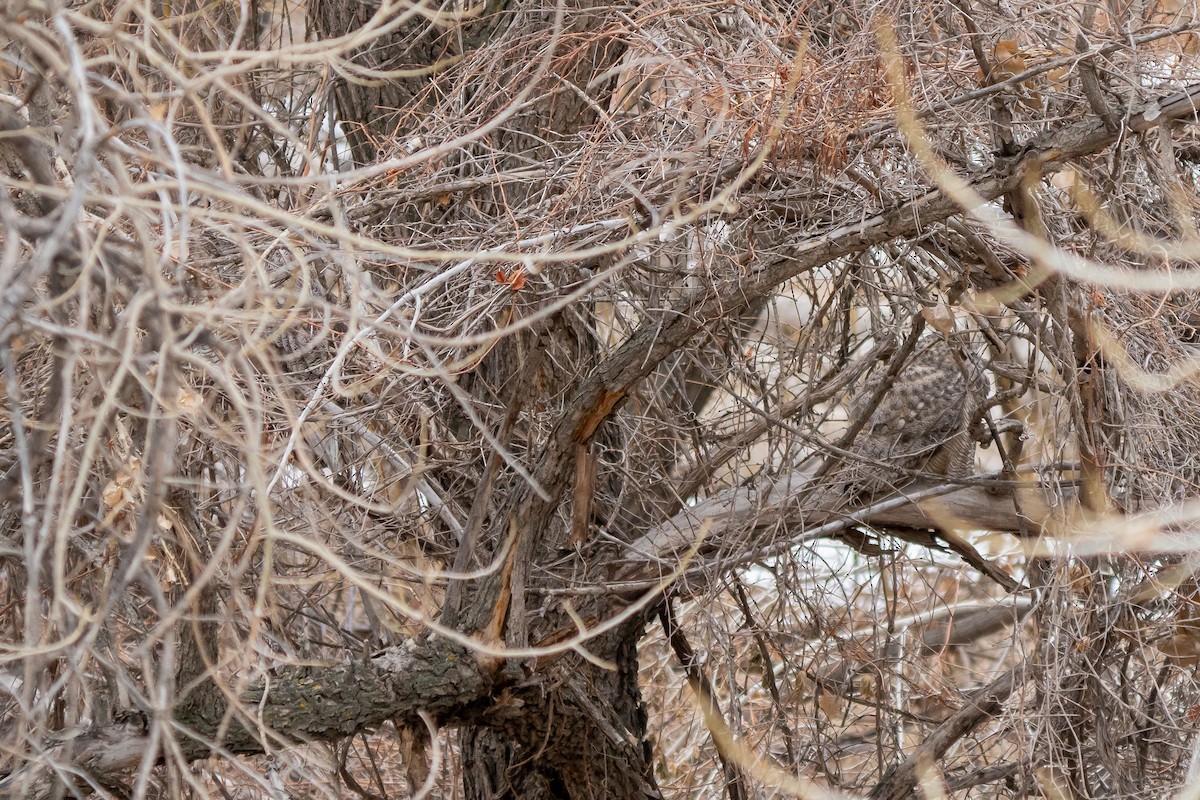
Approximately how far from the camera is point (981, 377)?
13.2ft

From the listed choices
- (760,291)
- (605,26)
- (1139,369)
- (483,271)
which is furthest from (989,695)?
(605,26)

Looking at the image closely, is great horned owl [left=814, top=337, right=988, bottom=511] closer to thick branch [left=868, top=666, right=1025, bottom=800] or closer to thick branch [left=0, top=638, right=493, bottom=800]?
thick branch [left=868, top=666, right=1025, bottom=800]

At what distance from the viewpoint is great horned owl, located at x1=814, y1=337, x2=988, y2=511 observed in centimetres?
385

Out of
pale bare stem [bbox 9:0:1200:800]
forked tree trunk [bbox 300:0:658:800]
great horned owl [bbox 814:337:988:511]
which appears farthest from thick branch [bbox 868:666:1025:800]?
forked tree trunk [bbox 300:0:658:800]

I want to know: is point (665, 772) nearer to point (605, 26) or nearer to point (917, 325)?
point (917, 325)

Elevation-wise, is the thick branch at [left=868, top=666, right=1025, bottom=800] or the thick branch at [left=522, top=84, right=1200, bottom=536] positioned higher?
the thick branch at [left=522, top=84, right=1200, bottom=536]

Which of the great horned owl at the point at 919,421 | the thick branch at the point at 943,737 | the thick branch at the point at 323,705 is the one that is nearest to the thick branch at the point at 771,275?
the thick branch at the point at 323,705

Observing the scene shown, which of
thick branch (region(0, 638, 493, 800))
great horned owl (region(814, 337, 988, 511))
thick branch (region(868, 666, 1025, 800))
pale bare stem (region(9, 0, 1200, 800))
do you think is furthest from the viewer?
great horned owl (region(814, 337, 988, 511))

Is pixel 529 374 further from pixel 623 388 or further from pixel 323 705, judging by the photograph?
pixel 323 705

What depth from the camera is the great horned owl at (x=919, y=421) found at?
3.85m

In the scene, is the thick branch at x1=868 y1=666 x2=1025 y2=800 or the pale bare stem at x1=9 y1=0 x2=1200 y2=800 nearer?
the pale bare stem at x1=9 y1=0 x2=1200 y2=800

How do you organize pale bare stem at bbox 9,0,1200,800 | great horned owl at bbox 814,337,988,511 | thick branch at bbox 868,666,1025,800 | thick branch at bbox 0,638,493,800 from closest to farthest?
pale bare stem at bbox 9,0,1200,800 < thick branch at bbox 0,638,493,800 < thick branch at bbox 868,666,1025,800 < great horned owl at bbox 814,337,988,511

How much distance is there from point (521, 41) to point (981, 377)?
6.22 ft

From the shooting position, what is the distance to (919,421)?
3988 mm
